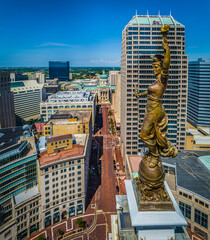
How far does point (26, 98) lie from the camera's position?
16388 cm

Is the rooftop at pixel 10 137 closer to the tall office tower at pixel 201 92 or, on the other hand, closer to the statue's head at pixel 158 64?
Result: the statue's head at pixel 158 64

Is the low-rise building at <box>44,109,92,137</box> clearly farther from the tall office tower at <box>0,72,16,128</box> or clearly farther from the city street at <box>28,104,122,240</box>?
the tall office tower at <box>0,72,16,128</box>

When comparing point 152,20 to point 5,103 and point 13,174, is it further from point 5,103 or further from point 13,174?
point 5,103

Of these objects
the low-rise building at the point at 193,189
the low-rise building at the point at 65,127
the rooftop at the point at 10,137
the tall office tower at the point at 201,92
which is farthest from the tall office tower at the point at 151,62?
the tall office tower at the point at 201,92

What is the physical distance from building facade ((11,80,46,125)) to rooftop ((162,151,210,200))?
423 ft

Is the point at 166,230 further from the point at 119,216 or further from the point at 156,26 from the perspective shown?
the point at 156,26

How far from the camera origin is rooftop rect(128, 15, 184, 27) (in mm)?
83875

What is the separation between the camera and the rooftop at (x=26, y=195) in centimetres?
5242

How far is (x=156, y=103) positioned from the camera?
25578 millimetres

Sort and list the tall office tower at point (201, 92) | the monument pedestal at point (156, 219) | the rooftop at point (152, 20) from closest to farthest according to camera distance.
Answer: the monument pedestal at point (156, 219)
the rooftop at point (152, 20)
the tall office tower at point (201, 92)

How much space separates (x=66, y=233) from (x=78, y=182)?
13.9 metres

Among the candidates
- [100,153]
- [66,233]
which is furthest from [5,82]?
[66,233]

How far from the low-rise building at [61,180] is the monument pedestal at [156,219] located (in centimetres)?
3574

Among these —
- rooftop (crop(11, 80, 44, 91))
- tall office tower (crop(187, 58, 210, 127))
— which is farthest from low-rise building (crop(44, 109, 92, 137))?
tall office tower (crop(187, 58, 210, 127))
